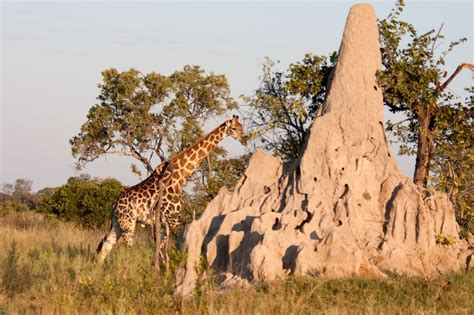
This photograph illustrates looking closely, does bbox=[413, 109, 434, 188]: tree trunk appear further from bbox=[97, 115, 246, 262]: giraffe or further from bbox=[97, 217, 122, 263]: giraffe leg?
bbox=[97, 217, 122, 263]: giraffe leg

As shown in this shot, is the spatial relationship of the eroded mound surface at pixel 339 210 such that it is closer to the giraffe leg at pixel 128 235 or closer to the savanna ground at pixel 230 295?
the savanna ground at pixel 230 295

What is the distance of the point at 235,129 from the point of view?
56.9ft

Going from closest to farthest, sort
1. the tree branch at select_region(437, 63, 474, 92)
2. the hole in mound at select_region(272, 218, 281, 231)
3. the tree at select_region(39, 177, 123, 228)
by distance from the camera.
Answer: the hole in mound at select_region(272, 218, 281, 231) → the tree branch at select_region(437, 63, 474, 92) → the tree at select_region(39, 177, 123, 228)

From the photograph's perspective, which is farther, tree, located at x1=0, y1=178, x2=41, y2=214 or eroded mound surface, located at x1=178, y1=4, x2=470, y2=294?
tree, located at x1=0, y1=178, x2=41, y2=214

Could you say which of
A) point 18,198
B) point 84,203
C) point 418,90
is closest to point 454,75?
point 418,90

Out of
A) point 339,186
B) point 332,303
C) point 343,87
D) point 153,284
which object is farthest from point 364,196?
point 153,284

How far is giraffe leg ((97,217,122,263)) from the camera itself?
16.5 meters

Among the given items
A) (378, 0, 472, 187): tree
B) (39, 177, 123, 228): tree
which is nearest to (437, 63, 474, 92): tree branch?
(378, 0, 472, 187): tree

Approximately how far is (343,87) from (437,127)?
103 inches

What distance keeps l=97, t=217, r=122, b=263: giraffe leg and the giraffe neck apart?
1405 mm

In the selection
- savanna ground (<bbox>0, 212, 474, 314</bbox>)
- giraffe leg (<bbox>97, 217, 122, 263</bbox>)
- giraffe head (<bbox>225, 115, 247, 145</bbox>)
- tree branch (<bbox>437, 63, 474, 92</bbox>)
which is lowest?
savanna ground (<bbox>0, 212, 474, 314</bbox>)

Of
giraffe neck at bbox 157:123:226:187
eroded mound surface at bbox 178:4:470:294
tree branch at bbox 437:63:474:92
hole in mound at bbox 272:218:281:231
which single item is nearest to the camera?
eroded mound surface at bbox 178:4:470:294

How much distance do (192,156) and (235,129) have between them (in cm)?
100

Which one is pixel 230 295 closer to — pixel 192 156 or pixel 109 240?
pixel 109 240
